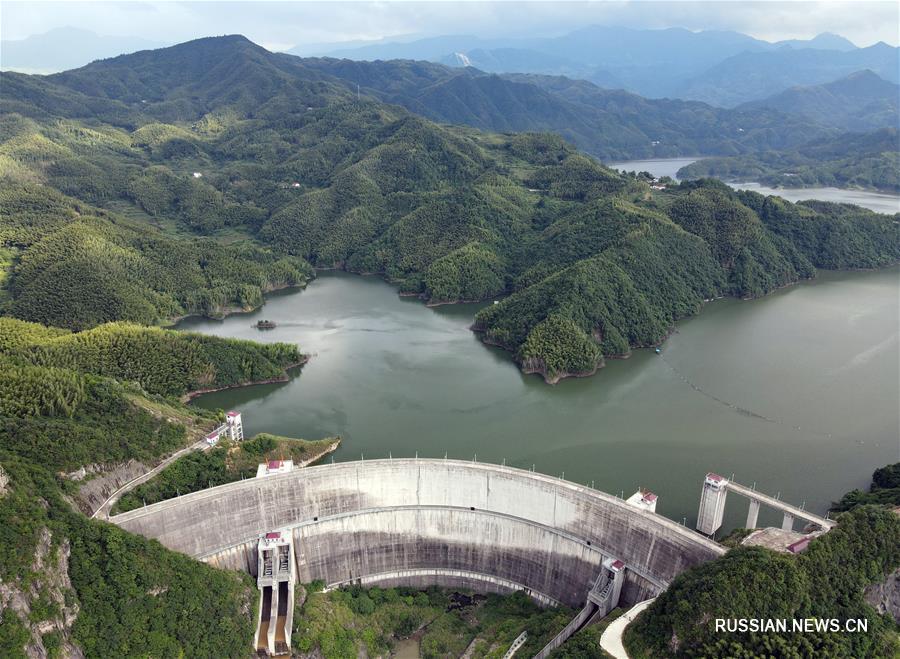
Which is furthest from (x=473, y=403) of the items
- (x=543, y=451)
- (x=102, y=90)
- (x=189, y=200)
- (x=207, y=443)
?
(x=102, y=90)

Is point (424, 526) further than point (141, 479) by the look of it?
No

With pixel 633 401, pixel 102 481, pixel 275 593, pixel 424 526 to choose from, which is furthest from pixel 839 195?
pixel 102 481

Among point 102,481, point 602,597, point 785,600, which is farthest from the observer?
point 102,481

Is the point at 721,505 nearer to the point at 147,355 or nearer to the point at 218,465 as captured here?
the point at 218,465

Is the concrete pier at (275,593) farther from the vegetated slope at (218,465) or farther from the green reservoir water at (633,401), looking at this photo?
the green reservoir water at (633,401)

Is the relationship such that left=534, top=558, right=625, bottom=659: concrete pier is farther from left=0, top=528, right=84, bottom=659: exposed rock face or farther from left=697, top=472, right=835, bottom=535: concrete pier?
left=0, top=528, right=84, bottom=659: exposed rock face

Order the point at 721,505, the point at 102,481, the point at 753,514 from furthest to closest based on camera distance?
the point at 721,505, the point at 753,514, the point at 102,481

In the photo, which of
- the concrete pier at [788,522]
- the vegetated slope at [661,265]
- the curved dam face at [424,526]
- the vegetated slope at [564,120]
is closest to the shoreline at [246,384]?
the vegetated slope at [661,265]

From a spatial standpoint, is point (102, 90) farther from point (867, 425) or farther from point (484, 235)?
point (867, 425)
